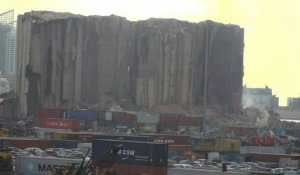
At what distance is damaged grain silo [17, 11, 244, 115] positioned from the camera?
144750 mm

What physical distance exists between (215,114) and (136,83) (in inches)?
696

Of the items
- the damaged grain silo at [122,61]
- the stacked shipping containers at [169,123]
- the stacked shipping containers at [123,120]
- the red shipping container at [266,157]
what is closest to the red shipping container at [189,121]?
the stacked shipping containers at [169,123]

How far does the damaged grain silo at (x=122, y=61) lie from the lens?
145m

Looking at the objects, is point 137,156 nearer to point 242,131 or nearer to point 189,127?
point 189,127

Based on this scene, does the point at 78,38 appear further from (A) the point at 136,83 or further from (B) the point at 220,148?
(B) the point at 220,148

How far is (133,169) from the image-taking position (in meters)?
40.8

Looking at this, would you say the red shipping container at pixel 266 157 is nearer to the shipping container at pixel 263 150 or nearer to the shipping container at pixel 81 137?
the shipping container at pixel 263 150

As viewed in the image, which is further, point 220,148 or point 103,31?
point 103,31

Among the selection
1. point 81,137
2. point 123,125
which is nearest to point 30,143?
point 81,137

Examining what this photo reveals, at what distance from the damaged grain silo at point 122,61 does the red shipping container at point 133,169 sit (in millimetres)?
103447

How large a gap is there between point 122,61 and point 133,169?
4469 inches

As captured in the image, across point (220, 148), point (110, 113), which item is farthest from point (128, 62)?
point (220, 148)

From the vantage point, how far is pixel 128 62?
154 m

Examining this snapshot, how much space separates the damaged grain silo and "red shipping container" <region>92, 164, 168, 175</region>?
103447 mm
